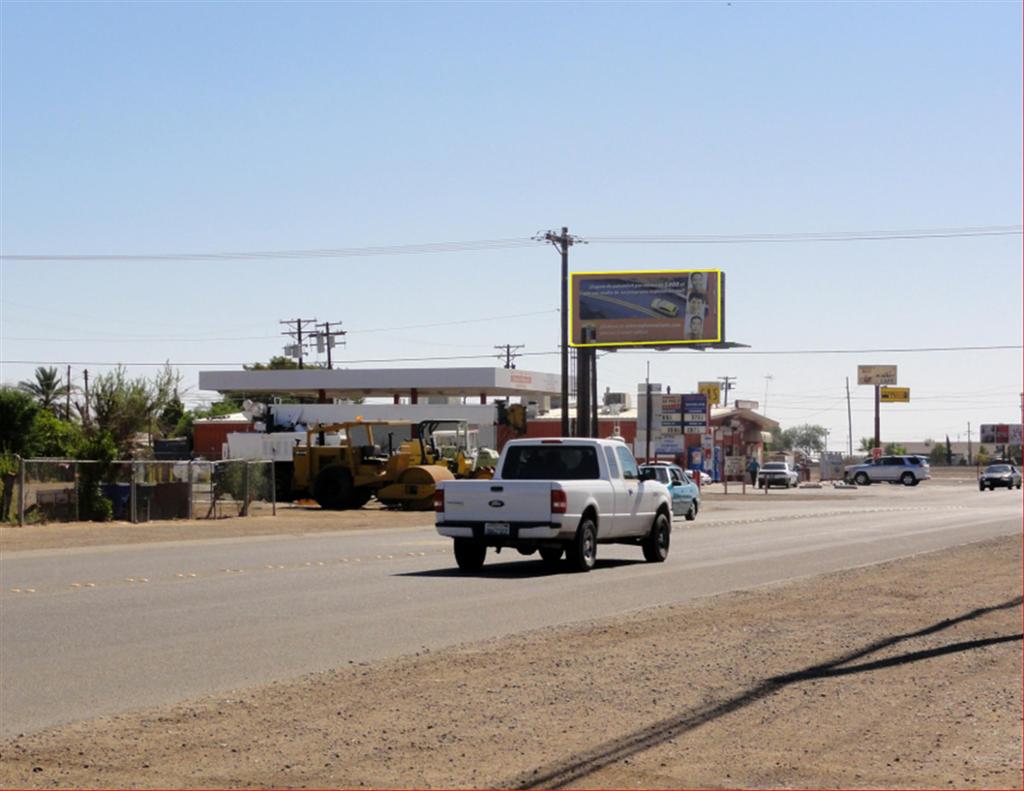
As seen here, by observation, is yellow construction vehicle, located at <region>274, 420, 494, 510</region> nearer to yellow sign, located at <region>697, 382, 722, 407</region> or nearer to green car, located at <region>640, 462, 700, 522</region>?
green car, located at <region>640, 462, 700, 522</region>

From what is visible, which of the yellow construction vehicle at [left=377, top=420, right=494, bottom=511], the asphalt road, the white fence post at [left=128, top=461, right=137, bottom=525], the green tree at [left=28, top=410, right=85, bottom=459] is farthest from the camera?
the green tree at [left=28, top=410, right=85, bottom=459]

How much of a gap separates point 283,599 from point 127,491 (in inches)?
818

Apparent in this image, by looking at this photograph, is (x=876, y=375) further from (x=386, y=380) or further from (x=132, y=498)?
(x=132, y=498)

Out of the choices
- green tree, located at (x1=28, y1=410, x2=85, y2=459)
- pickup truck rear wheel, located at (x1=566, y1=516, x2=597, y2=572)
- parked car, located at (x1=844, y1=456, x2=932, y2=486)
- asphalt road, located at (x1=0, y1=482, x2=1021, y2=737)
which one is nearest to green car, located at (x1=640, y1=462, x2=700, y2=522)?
asphalt road, located at (x1=0, y1=482, x2=1021, y2=737)

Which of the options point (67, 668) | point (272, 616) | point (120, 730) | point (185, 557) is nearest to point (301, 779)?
point (120, 730)

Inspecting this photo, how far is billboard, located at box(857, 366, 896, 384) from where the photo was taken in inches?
6073

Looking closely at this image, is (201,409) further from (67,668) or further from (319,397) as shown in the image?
(67,668)

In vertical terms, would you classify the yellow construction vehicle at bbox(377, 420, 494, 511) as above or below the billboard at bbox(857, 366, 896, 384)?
below

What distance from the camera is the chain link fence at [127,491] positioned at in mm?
36156

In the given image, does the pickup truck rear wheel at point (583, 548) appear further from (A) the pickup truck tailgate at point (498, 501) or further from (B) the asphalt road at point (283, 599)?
(A) the pickup truck tailgate at point (498, 501)

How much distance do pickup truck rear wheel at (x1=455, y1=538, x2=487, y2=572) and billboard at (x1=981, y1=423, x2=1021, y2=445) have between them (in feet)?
409

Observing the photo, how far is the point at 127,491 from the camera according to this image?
3859 centimetres

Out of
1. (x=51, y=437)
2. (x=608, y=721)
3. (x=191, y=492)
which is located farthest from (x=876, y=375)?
(x=608, y=721)

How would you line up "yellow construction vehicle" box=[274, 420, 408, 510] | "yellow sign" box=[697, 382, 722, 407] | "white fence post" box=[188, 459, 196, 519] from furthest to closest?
"yellow sign" box=[697, 382, 722, 407] → "yellow construction vehicle" box=[274, 420, 408, 510] → "white fence post" box=[188, 459, 196, 519]
